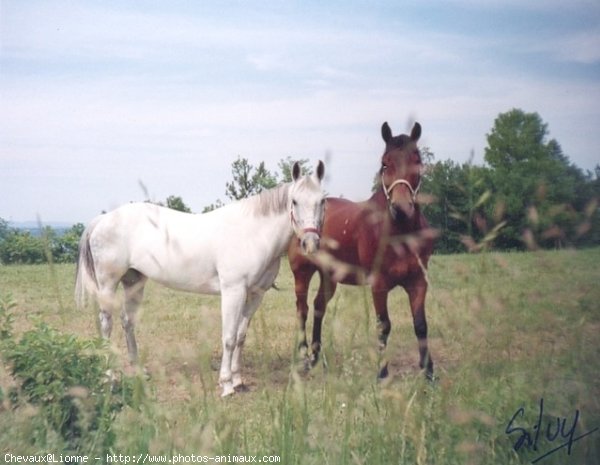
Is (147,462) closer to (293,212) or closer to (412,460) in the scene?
(412,460)

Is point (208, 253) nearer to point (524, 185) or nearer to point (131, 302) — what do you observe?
point (131, 302)

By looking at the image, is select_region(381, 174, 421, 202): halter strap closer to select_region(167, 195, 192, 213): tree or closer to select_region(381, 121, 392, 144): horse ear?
select_region(381, 121, 392, 144): horse ear

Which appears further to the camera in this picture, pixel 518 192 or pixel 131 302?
pixel 131 302

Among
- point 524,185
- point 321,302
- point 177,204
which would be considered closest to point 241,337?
point 321,302

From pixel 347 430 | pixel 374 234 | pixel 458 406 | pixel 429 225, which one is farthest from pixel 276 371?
pixel 347 430

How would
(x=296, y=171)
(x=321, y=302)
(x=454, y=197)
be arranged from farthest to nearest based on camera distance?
1. (x=321, y=302)
2. (x=296, y=171)
3. (x=454, y=197)

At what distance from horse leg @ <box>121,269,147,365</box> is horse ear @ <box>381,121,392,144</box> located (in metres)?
2.52

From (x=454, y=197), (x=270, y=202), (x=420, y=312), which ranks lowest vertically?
(x=420, y=312)

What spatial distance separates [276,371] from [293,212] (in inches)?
63.1

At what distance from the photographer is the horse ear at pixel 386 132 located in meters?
4.60

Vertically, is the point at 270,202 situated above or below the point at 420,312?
above

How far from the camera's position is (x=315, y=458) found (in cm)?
271

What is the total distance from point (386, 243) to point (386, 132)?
0.96 m

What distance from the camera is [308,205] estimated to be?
4762mm
